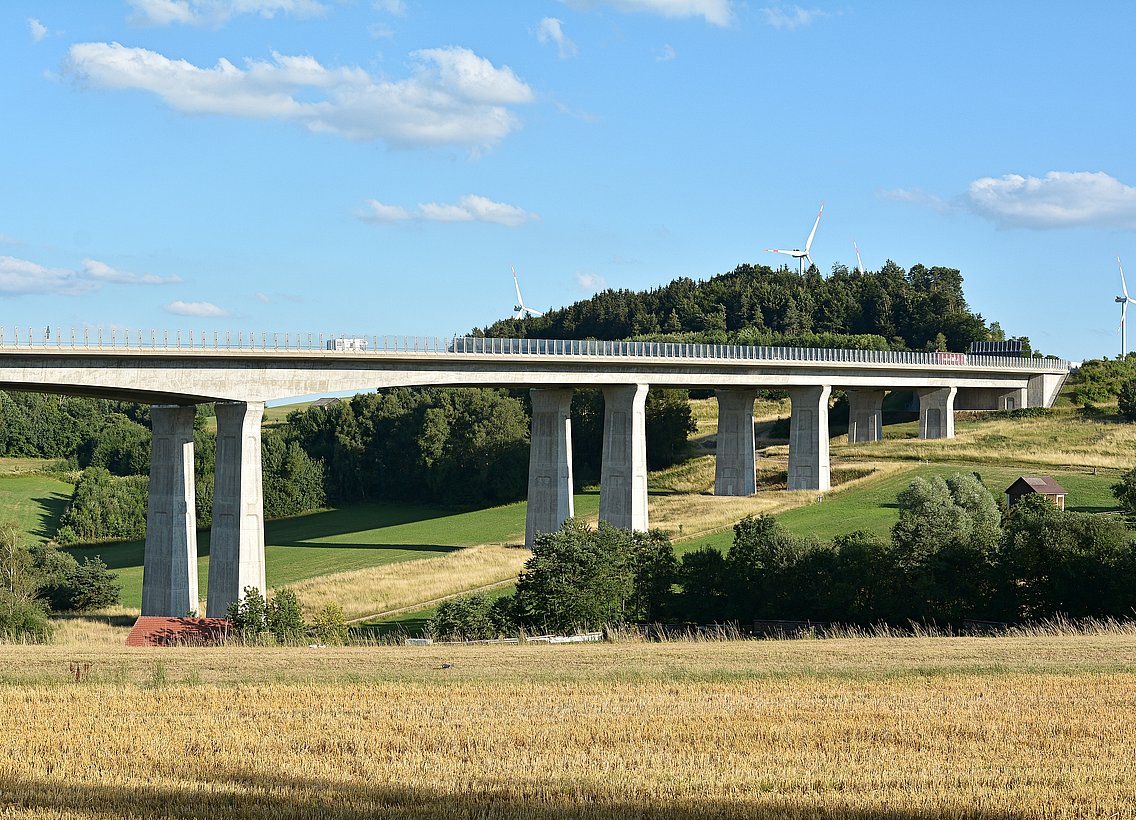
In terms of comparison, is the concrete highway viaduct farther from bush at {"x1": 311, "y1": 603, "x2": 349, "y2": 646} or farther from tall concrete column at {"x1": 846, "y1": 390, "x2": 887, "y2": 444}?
bush at {"x1": 311, "y1": 603, "x2": 349, "y2": 646}

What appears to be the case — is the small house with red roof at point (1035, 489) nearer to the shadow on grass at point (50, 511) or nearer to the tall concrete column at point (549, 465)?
the tall concrete column at point (549, 465)

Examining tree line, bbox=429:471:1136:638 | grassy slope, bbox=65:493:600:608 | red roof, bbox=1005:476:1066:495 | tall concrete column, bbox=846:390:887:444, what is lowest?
grassy slope, bbox=65:493:600:608

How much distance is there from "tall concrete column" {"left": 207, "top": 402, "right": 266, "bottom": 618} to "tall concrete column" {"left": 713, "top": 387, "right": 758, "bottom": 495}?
1913 inches

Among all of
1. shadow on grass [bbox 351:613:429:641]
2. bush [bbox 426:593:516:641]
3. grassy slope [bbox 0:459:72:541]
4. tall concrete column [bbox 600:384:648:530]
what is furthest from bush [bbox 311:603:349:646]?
grassy slope [bbox 0:459:72:541]

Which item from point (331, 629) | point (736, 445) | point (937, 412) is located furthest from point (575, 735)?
point (937, 412)

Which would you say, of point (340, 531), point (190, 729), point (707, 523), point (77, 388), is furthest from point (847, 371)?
point (190, 729)

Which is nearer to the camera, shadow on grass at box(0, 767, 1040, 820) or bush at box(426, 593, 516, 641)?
shadow on grass at box(0, 767, 1040, 820)

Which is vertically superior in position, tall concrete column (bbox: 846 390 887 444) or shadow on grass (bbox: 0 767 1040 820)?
tall concrete column (bbox: 846 390 887 444)

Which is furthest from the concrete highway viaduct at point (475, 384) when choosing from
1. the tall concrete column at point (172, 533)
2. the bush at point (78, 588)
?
the bush at point (78, 588)

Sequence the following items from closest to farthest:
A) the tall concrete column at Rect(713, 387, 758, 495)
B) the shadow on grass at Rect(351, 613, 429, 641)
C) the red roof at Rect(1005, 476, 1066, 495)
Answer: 1. the shadow on grass at Rect(351, 613, 429, 641)
2. the red roof at Rect(1005, 476, 1066, 495)
3. the tall concrete column at Rect(713, 387, 758, 495)

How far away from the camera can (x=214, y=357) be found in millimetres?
66625

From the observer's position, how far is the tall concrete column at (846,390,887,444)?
131 meters

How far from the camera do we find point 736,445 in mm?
106312

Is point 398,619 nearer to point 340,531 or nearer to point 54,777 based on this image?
point 54,777
